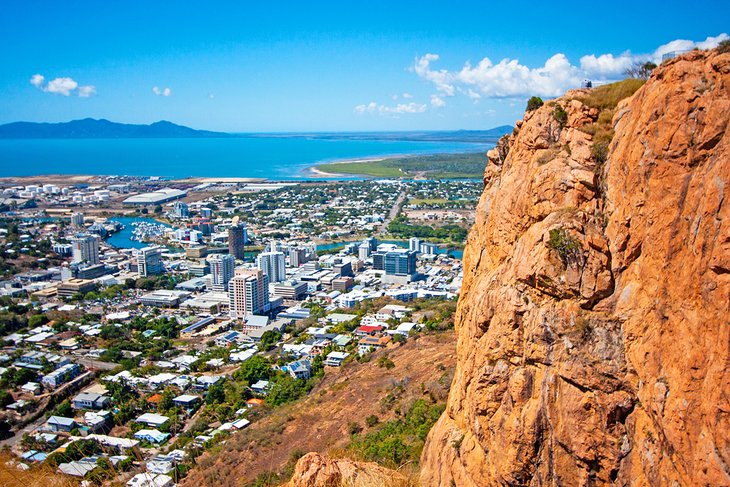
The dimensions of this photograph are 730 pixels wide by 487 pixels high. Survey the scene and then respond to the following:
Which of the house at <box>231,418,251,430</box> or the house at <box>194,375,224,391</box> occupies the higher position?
the house at <box>231,418,251,430</box>

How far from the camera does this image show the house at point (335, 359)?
84.3 ft

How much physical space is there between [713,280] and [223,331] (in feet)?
110

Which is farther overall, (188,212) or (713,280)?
(188,212)

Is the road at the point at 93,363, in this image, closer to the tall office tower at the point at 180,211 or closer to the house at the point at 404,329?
the house at the point at 404,329

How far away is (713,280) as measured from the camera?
13.5ft

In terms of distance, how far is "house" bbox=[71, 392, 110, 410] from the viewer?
23.5 meters

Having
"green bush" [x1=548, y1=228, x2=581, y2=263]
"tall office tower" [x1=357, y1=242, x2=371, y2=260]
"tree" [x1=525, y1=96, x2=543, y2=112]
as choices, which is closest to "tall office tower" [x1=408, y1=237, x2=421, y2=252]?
"tall office tower" [x1=357, y1=242, x2=371, y2=260]

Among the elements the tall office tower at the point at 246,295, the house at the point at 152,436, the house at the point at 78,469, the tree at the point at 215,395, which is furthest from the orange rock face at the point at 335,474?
the tall office tower at the point at 246,295

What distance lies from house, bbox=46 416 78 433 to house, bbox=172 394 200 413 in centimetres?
361

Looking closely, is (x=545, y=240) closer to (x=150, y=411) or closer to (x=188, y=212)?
(x=150, y=411)

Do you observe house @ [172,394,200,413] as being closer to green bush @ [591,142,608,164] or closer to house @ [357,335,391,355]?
house @ [357,335,391,355]

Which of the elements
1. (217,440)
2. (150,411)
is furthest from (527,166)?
(150,411)

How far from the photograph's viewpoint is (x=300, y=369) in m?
25.0

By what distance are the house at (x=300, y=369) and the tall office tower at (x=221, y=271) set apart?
20891 mm
